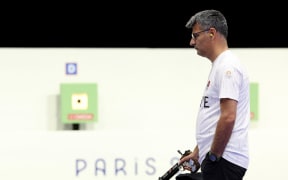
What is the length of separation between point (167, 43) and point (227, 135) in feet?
8.27

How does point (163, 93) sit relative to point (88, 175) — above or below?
above

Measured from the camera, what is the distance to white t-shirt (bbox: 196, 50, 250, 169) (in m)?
2.56

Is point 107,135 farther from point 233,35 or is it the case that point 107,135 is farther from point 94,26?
point 233,35

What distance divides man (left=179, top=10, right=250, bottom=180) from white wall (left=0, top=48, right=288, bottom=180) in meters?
1.76

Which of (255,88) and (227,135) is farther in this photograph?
(255,88)

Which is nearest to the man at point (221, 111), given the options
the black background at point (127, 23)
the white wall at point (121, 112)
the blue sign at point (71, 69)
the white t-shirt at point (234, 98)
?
the white t-shirt at point (234, 98)

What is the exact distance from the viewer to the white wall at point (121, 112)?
14.5 ft

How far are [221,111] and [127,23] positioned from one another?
2.43 m

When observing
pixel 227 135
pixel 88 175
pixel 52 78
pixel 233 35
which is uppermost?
pixel 233 35

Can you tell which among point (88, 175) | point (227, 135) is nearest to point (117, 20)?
point (88, 175)

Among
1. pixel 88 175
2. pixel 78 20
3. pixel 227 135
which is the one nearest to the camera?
pixel 227 135

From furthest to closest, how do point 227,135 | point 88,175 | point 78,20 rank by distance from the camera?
point 78,20
point 88,175
point 227,135

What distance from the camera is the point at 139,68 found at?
4.55 metres

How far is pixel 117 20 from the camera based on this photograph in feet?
16.0
